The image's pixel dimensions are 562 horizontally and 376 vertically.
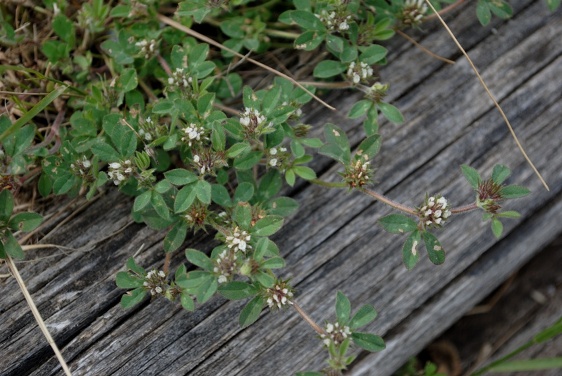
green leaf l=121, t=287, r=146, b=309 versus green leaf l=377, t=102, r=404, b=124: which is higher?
green leaf l=377, t=102, r=404, b=124

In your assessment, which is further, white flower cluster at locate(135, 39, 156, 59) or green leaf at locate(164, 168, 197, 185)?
white flower cluster at locate(135, 39, 156, 59)

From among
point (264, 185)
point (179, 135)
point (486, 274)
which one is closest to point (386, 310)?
point (486, 274)

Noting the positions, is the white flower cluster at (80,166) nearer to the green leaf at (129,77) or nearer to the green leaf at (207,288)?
the green leaf at (129,77)

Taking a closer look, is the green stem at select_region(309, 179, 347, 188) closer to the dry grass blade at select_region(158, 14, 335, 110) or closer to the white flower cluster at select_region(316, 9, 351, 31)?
the dry grass blade at select_region(158, 14, 335, 110)

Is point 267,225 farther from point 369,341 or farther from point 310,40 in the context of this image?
point 310,40

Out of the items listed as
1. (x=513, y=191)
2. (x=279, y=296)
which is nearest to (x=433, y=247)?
(x=513, y=191)

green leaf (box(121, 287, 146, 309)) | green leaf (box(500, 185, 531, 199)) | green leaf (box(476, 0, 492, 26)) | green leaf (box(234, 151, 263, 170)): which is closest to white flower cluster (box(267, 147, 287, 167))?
green leaf (box(234, 151, 263, 170))
